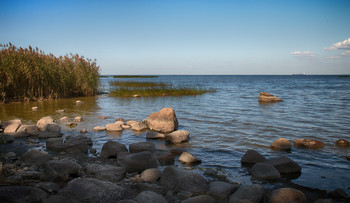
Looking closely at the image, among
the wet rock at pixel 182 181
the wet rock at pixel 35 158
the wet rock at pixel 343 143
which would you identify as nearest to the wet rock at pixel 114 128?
the wet rock at pixel 35 158

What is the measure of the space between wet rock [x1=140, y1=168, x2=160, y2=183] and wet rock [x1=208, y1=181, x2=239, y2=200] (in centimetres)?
114

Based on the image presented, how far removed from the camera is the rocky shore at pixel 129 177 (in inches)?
164

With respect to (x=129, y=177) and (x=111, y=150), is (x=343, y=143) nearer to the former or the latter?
(x=129, y=177)

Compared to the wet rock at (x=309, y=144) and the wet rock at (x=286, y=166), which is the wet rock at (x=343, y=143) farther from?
the wet rock at (x=286, y=166)

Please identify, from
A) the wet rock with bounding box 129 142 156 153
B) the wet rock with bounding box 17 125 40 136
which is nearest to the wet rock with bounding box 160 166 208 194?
the wet rock with bounding box 129 142 156 153

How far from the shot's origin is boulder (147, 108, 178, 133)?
1023 cm

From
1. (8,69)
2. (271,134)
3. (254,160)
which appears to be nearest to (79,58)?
(8,69)

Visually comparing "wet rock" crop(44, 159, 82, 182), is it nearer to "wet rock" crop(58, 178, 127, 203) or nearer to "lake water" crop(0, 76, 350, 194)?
"wet rock" crop(58, 178, 127, 203)

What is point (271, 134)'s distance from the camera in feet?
32.3

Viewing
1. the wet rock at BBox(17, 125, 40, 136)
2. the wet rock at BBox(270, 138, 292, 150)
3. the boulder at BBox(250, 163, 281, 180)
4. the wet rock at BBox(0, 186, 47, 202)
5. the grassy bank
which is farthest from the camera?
the grassy bank

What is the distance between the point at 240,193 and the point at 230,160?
7.78ft

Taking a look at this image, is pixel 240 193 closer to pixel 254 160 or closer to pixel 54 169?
pixel 254 160

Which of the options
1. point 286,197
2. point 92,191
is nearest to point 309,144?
point 286,197

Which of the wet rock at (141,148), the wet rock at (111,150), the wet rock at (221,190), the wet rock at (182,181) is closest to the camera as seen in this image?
the wet rock at (221,190)
